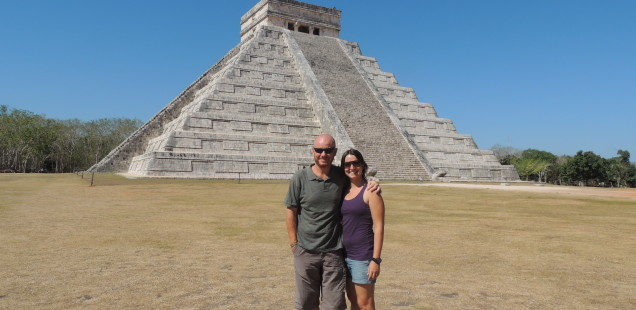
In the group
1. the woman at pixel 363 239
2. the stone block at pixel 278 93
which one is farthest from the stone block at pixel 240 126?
the woman at pixel 363 239

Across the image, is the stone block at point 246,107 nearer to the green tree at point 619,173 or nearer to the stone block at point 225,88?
the stone block at point 225,88

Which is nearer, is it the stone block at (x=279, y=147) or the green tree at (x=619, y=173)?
the stone block at (x=279, y=147)

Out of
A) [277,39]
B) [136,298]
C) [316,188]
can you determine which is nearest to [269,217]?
[136,298]

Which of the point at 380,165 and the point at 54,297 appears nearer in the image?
the point at 54,297

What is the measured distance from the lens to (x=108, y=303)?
4.21 m

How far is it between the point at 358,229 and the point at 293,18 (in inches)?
1566

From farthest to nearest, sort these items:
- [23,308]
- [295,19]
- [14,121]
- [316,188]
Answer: [14,121]
[295,19]
[23,308]
[316,188]

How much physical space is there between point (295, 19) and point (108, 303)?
39381 mm

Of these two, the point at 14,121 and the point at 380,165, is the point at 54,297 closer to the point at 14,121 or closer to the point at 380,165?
the point at 380,165

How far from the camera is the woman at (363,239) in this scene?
3.38m

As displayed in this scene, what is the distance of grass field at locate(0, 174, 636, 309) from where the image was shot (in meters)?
4.43

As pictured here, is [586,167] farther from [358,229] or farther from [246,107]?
[358,229]

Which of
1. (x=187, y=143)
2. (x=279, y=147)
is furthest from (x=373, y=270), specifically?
(x=279, y=147)

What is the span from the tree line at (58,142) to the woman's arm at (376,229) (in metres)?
55.7
